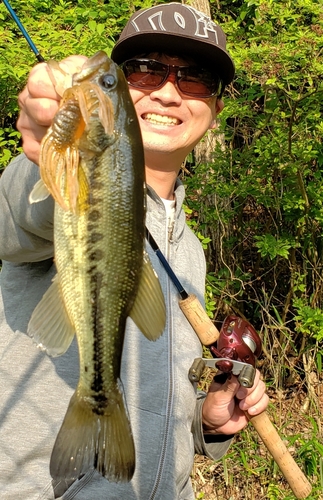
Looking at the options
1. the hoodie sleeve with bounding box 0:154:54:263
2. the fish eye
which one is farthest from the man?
the fish eye

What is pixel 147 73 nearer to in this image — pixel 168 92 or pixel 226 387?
pixel 168 92

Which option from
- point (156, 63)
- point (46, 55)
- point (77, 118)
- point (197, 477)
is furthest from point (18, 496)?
point (46, 55)

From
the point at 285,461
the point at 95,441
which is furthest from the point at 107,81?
the point at 285,461

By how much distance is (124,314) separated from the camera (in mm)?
1737

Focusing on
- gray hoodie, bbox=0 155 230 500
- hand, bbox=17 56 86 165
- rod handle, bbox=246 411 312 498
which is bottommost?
rod handle, bbox=246 411 312 498

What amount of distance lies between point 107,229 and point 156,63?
152 cm

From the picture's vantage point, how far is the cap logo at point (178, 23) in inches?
112

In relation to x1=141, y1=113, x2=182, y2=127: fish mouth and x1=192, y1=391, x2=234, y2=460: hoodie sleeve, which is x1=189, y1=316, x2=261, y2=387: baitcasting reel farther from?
x1=141, y1=113, x2=182, y2=127: fish mouth

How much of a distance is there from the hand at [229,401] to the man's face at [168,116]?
48.3 inches

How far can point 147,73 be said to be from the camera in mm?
2871

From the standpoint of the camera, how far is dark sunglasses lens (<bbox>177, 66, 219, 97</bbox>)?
9.48 feet

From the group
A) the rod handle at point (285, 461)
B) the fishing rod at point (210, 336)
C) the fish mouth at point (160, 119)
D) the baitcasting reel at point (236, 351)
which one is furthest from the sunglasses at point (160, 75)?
the rod handle at point (285, 461)

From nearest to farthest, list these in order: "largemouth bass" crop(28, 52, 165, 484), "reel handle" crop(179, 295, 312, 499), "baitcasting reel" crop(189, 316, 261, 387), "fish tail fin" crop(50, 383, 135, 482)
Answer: "largemouth bass" crop(28, 52, 165, 484)
"fish tail fin" crop(50, 383, 135, 482)
"baitcasting reel" crop(189, 316, 261, 387)
"reel handle" crop(179, 295, 312, 499)

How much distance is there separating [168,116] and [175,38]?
0.38 metres
